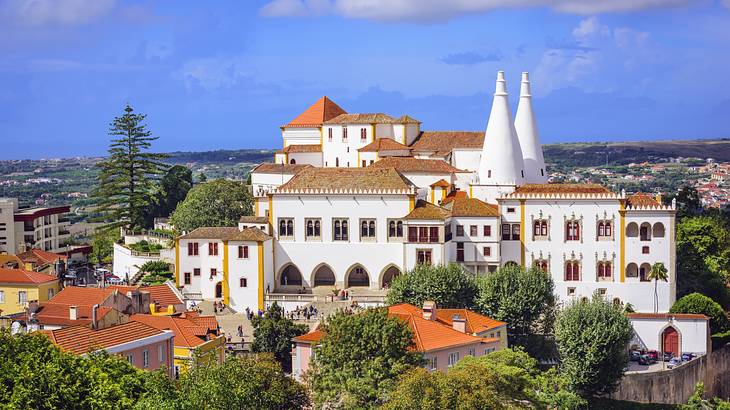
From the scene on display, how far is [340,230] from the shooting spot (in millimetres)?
65125

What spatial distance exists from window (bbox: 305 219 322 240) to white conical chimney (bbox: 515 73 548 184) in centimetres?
1236

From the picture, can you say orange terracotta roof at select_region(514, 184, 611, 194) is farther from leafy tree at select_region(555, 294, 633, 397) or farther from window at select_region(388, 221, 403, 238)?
leafy tree at select_region(555, 294, 633, 397)

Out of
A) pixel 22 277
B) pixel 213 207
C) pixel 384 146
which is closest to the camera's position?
pixel 22 277

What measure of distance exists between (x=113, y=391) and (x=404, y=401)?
895cm

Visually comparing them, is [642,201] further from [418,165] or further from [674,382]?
[418,165]

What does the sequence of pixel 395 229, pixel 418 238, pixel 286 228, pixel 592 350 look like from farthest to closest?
pixel 286 228, pixel 395 229, pixel 418 238, pixel 592 350

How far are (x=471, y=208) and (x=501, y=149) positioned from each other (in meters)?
5.19

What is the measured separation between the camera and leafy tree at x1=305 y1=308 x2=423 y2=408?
4119cm

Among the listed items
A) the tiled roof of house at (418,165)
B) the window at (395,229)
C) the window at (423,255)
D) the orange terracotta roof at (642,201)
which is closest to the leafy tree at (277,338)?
the window at (423,255)

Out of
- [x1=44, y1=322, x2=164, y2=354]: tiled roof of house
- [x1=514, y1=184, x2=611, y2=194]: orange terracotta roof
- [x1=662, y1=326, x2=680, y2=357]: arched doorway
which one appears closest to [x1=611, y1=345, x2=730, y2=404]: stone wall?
[x1=662, y1=326, x2=680, y2=357]: arched doorway

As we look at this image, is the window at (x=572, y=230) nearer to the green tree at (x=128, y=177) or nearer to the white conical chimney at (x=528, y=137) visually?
the white conical chimney at (x=528, y=137)

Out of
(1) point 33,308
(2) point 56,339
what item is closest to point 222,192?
(1) point 33,308

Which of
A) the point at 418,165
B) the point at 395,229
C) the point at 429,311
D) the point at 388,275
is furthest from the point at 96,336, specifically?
the point at 418,165

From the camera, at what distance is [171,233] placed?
253ft
